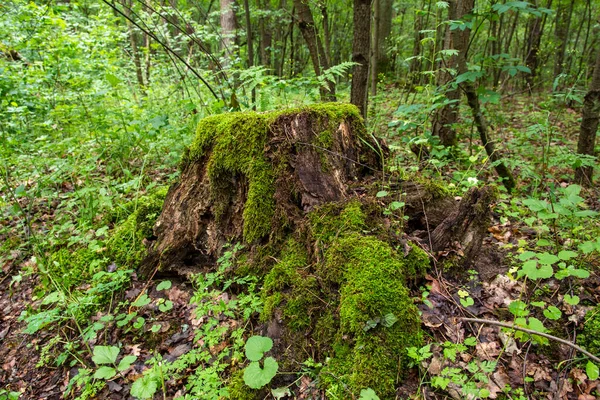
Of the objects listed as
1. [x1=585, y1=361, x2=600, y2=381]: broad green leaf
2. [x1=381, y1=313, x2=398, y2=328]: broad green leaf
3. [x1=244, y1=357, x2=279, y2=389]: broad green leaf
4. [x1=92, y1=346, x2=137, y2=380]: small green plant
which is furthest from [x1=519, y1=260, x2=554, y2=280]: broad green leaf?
[x1=92, y1=346, x2=137, y2=380]: small green plant

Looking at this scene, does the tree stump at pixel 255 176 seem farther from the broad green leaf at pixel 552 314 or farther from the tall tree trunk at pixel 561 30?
the tall tree trunk at pixel 561 30

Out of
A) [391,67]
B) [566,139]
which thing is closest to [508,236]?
[566,139]

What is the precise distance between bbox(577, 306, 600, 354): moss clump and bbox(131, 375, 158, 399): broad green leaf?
280cm

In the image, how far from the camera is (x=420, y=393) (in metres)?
1.85

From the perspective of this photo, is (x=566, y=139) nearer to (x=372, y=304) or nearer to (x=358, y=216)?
(x=358, y=216)

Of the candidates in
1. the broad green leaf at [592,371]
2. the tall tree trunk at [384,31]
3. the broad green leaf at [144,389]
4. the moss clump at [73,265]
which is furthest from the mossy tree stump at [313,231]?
the tall tree trunk at [384,31]

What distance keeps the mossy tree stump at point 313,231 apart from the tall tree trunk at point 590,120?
120 inches

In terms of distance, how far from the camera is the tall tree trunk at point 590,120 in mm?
4324

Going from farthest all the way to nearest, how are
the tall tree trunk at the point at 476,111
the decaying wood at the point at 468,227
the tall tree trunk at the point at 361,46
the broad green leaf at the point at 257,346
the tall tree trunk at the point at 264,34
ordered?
the tall tree trunk at the point at 264,34 → the tall tree trunk at the point at 361,46 → the tall tree trunk at the point at 476,111 → the decaying wood at the point at 468,227 → the broad green leaf at the point at 257,346

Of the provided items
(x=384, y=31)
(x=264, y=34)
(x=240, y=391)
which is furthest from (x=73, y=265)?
(x=384, y=31)

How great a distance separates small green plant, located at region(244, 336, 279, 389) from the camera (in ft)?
6.18

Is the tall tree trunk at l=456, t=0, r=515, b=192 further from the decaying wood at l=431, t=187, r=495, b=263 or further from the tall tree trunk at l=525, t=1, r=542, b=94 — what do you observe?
the tall tree trunk at l=525, t=1, r=542, b=94

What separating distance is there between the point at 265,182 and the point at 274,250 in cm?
62

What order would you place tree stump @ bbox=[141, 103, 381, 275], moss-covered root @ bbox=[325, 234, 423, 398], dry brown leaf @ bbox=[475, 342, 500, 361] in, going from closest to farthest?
moss-covered root @ bbox=[325, 234, 423, 398], dry brown leaf @ bbox=[475, 342, 500, 361], tree stump @ bbox=[141, 103, 381, 275]
